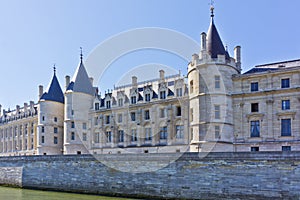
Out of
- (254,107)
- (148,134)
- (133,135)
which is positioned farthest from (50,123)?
(254,107)

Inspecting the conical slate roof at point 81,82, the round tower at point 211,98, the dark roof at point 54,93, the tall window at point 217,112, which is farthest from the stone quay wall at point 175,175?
the dark roof at point 54,93

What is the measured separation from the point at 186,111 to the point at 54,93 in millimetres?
19385

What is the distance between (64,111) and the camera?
4150cm

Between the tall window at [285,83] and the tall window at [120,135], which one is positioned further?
the tall window at [120,135]

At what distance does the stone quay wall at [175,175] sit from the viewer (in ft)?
56.2

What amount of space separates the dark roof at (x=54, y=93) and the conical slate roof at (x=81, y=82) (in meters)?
3.40

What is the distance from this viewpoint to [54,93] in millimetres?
42531

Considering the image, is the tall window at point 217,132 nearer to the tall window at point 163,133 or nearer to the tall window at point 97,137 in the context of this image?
the tall window at point 163,133

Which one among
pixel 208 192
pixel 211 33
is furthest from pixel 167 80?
pixel 208 192

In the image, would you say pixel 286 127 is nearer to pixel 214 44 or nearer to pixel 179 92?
pixel 214 44

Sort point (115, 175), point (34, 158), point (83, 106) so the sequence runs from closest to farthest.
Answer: point (115, 175), point (34, 158), point (83, 106)

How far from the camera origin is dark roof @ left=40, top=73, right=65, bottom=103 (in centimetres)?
4175

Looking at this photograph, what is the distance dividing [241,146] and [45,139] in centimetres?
2464

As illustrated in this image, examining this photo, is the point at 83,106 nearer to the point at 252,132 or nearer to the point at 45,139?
the point at 45,139
